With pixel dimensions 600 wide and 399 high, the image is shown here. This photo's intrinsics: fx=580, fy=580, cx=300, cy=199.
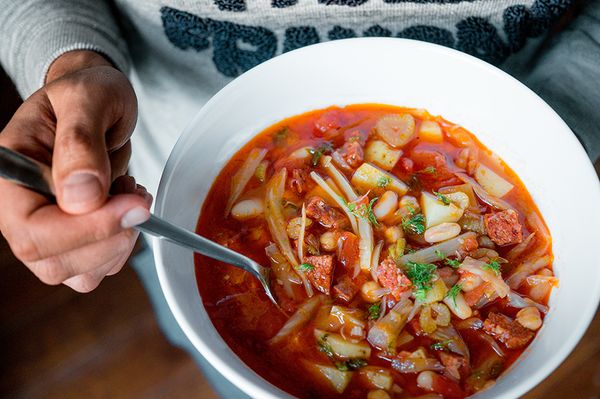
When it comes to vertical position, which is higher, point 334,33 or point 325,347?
point 334,33

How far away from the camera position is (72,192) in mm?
928

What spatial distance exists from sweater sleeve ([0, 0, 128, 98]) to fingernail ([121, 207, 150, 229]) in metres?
0.72

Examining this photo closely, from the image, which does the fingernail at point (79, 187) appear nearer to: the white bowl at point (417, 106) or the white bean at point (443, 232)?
the white bowl at point (417, 106)

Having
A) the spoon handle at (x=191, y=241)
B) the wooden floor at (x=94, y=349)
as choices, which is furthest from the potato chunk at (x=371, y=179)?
the wooden floor at (x=94, y=349)

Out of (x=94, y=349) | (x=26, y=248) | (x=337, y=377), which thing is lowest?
(x=94, y=349)

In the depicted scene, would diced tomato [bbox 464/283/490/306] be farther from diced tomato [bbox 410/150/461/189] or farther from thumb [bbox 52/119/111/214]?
thumb [bbox 52/119/111/214]

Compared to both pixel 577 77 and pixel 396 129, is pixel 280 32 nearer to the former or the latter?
pixel 396 129

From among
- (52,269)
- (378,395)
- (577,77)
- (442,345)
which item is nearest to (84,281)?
(52,269)

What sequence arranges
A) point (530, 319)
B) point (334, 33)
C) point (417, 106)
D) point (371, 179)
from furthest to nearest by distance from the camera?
point (334, 33)
point (417, 106)
point (371, 179)
point (530, 319)

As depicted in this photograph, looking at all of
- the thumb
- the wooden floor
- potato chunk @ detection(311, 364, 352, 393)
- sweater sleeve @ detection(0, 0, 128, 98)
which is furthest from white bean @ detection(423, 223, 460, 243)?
the wooden floor

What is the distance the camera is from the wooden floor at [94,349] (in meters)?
2.52

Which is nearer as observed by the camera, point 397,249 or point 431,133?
point 397,249

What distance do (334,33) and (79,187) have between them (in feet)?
3.18

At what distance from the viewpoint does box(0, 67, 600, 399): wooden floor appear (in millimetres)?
2523
